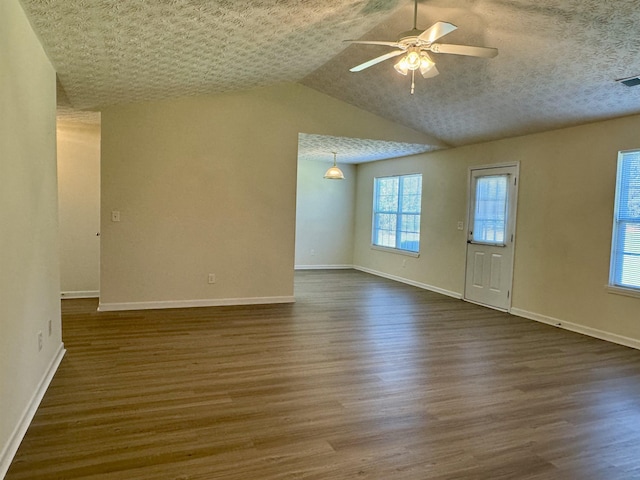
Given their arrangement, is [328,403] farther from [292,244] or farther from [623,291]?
[623,291]

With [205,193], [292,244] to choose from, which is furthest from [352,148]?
[205,193]

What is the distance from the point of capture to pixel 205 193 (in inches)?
220

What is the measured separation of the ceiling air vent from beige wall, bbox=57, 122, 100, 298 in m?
6.08

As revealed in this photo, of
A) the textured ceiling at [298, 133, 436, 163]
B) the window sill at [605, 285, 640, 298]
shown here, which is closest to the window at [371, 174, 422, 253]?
the textured ceiling at [298, 133, 436, 163]

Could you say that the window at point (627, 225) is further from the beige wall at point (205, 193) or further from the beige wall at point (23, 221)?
the beige wall at point (23, 221)

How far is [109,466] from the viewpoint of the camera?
2.15 m

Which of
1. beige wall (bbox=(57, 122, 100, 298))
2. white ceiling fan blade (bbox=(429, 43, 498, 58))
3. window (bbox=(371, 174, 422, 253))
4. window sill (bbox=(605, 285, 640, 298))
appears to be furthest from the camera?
window (bbox=(371, 174, 422, 253))

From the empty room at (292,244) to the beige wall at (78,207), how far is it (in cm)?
3

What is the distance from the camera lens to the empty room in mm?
2404

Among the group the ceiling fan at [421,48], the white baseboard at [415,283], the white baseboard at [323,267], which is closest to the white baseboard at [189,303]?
the white baseboard at [415,283]

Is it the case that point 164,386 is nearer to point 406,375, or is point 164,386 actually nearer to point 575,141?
point 406,375

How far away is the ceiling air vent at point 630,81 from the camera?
12.3ft

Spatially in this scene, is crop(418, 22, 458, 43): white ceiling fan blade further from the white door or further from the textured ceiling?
the white door

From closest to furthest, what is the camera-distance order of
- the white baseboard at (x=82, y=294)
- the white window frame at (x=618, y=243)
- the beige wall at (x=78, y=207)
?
the white window frame at (x=618, y=243) < the beige wall at (x=78, y=207) < the white baseboard at (x=82, y=294)
